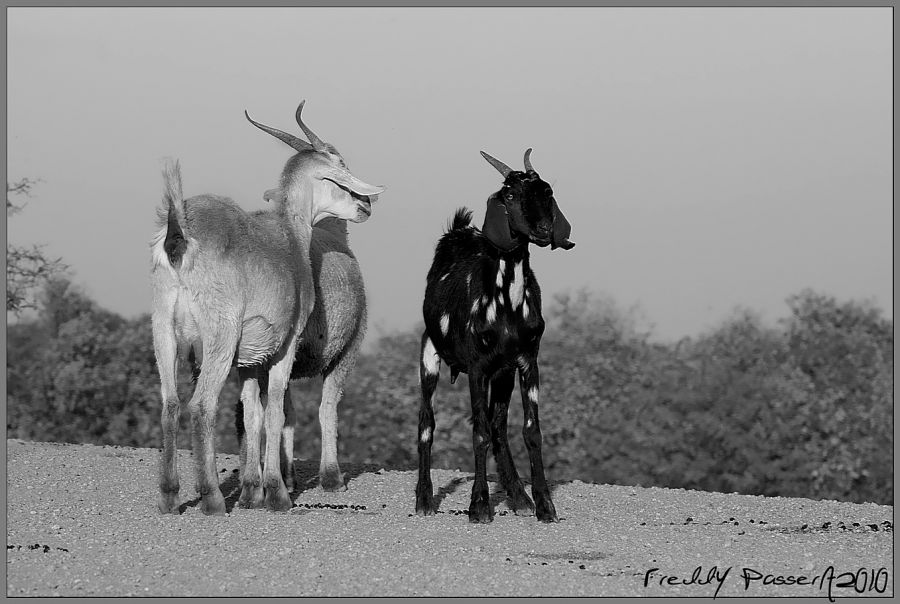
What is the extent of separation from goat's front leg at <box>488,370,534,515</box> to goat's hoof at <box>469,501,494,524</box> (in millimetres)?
707

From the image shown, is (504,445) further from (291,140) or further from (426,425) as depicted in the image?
(291,140)

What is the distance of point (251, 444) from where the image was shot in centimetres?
1261

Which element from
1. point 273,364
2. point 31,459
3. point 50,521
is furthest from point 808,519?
point 31,459

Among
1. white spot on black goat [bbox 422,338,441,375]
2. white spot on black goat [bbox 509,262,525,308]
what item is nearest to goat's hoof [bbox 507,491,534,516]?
white spot on black goat [bbox 422,338,441,375]

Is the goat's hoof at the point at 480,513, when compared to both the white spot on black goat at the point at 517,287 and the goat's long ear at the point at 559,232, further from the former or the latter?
the goat's long ear at the point at 559,232

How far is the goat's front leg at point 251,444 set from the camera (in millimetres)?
12578

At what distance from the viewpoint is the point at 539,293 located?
12375 mm

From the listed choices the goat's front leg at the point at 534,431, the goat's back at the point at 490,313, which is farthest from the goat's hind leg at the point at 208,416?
the goat's front leg at the point at 534,431

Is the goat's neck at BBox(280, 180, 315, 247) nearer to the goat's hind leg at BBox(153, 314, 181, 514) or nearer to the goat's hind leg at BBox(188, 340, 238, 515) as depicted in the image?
the goat's hind leg at BBox(188, 340, 238, 515)

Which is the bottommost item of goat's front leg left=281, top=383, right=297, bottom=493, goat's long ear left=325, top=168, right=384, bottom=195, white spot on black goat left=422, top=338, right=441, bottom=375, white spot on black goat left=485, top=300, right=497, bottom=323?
goat's front leg left=281, top=383, right=297, bottom=493

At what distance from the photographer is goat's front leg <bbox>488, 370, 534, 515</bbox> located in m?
12.6

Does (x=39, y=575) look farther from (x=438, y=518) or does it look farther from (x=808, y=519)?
(x=808, y=519)

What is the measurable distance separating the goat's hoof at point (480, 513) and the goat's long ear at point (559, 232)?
2.65 m

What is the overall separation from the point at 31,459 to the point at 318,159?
18.9 ft
